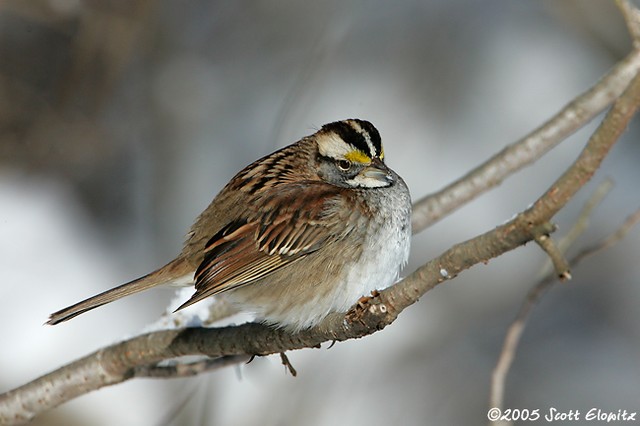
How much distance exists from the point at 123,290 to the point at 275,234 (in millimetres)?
730

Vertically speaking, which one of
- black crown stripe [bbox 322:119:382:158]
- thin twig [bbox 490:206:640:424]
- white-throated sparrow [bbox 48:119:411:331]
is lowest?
thin twig [bbox 490:206:640:424]

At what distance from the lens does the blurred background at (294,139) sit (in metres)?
6.38

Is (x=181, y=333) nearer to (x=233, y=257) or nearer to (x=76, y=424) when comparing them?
(x=233, y=257)

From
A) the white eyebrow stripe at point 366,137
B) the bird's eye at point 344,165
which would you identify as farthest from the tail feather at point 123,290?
the white eyebrow stripe at point 366,137


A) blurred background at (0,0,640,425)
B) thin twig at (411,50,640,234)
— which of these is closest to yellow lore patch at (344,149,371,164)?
thin twig at (411,50,640,234)

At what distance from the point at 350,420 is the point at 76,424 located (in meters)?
1.91

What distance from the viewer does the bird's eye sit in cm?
442

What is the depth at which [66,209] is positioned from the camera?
23.9ft

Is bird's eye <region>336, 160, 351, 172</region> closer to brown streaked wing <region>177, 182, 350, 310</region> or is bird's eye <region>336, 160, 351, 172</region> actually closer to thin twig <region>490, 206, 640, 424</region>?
brown streaked wing <region>177, 182, 350, 310</region>

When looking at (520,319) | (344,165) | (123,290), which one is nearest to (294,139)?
(344,165)

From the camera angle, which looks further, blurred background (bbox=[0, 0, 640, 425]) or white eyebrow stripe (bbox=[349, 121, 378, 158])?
blurred background (bbox=[0, 0, 640, 425])

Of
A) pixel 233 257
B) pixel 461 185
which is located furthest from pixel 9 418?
pixel 461 185

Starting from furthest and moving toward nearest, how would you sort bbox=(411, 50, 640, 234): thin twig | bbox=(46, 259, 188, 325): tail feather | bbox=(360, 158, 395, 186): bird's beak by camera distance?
bbox=(411, 50, 640, 234): thin twig < bbox=(360, 158, 395, 186): bird's beak < bbox=(46, 259, 188, 325): tail feather

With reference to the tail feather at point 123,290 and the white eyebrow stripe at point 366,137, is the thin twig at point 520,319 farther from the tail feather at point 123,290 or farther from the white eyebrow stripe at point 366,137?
the tail feather at point 123,290
